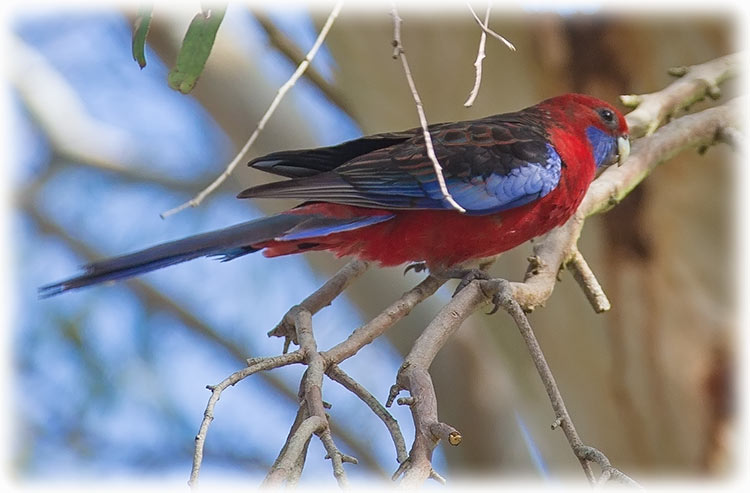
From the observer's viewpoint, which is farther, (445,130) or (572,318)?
(572,318)

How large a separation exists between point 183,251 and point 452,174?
97cm

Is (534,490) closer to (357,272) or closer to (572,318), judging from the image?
(572,318)

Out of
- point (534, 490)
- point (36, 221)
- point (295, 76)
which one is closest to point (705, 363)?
point (534, 490)

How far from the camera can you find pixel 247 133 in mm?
4691

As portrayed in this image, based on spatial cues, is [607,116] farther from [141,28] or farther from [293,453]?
[293,453]

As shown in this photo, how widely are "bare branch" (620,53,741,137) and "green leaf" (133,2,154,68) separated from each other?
73.5 inches

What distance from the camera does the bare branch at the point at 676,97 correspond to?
3441 millimetres

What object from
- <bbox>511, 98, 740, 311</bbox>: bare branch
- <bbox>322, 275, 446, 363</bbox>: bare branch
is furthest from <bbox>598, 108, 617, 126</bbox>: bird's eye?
<bbox>322, 275, 446, 363</bbox>: bare branch

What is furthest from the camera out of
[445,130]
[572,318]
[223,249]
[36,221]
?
[36,221]

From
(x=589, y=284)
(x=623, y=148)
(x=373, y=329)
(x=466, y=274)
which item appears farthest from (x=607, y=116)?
(x=373, y=329)

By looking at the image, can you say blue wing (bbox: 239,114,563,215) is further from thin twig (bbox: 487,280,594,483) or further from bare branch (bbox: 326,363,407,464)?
bare branch (bbox: 326,363,407,464)

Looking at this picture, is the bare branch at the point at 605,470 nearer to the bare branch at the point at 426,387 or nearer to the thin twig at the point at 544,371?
the thin twig at the point at 544,371

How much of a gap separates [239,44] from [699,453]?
3095 mm

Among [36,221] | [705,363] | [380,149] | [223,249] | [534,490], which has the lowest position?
[534,490]
